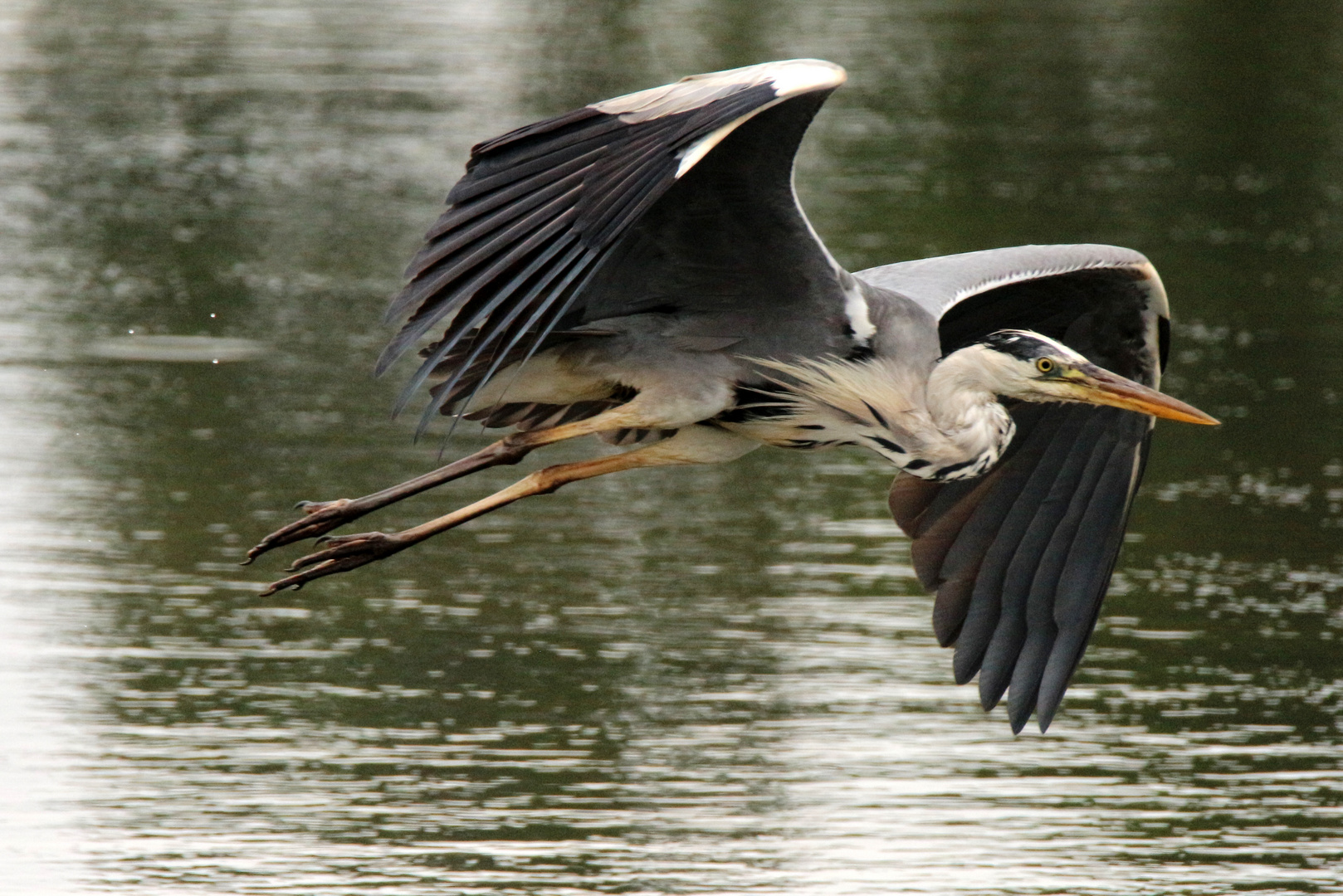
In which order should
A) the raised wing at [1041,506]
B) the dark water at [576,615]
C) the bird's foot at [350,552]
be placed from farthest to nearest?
1. the raised wing at [1041,506]
2. the bird's foot at [350,552]
3. the dark water at [576,615]

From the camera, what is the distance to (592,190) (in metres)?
5.61

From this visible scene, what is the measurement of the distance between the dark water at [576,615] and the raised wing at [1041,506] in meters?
0.26

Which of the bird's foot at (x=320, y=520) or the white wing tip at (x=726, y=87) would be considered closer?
the white wing tip at (x=726, y=87)

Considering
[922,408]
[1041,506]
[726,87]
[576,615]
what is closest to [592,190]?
[726,87]

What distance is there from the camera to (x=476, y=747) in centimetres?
707

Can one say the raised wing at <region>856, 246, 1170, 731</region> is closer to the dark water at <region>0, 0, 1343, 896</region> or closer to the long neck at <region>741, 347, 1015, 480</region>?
the dark water at <region>0, 0, 1343, 896</region>

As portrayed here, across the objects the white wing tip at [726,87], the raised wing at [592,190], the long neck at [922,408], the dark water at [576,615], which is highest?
the white wing tip at [726,87]

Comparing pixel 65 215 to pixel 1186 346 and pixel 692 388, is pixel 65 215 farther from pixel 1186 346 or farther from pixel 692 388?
pixel 692 388

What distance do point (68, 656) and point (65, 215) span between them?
727 centimetres

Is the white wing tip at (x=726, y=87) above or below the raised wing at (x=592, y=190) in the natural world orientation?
above

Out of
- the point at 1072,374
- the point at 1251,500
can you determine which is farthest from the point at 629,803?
the point at 1251,500

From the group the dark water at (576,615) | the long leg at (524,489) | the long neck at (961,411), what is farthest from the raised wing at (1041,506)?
the long leg at (524,489)

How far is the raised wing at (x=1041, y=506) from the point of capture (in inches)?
291

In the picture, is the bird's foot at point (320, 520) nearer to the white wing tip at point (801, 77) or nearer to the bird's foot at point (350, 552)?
the bird's foot at point (350, 552)
